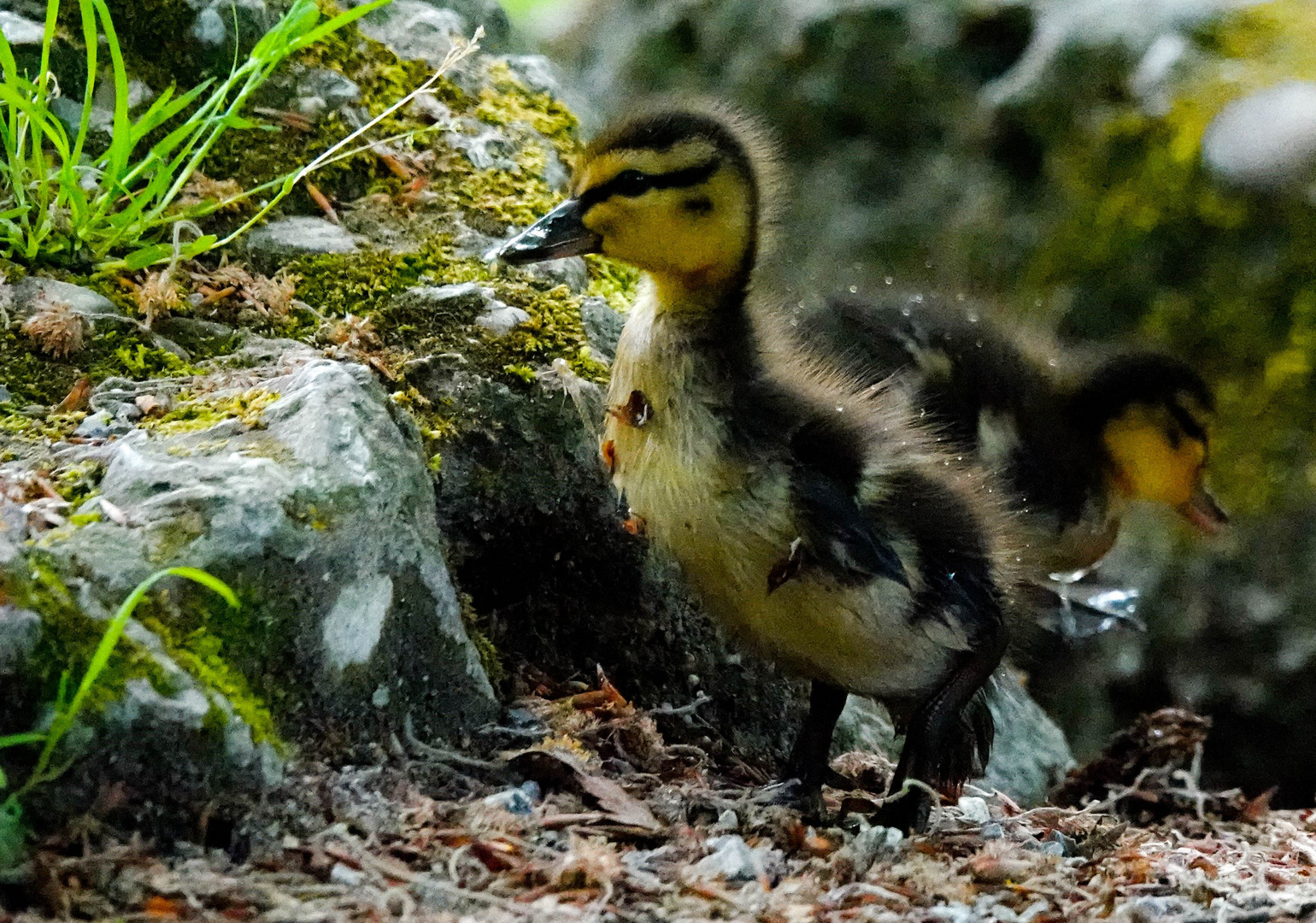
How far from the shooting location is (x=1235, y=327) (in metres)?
3.97

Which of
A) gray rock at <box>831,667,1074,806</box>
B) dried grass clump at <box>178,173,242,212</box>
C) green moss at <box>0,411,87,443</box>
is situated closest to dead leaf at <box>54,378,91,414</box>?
green moss at <box>0,411,87,443</box>

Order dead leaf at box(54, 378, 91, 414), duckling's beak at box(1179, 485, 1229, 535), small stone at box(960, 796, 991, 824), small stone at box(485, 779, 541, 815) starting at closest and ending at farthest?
1. small stone at box(485, 779, 541, 815)
2. dead leaf at box(54, 378, 91, 414)
3. small stone at box(960, 796, 991, 824)
4. duckling's beak at box(1179, 485, 1229, 535)

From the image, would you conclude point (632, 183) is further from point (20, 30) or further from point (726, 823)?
point (20, 30)

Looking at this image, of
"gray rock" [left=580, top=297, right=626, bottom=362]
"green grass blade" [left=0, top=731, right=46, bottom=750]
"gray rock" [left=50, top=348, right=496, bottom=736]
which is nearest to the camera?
"green grass blade" [left=0, top=731, right=46, bottom=750]

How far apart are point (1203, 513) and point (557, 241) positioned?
202 cm

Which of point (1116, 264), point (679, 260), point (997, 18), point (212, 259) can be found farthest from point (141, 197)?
point (997, 18)

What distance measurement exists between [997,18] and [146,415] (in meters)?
3.82

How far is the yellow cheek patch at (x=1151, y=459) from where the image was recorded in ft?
9.96

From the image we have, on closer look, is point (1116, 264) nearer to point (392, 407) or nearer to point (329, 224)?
point (329, 224)

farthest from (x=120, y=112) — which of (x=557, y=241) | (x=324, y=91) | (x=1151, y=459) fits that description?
(x=1151, y=459)

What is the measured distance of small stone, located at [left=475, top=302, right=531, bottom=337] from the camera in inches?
93.8

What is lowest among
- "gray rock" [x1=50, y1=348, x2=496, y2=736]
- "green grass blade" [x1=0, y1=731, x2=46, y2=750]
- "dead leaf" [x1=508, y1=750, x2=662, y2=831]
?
"green grass blade" [x1=0, y1=731, x2=46, y2=750]

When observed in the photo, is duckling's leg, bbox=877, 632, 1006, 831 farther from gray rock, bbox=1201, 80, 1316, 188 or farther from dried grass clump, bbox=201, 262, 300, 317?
gray rock, bbox=1201, 80, 1316, 188

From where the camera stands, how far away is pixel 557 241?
2113 millimetres
